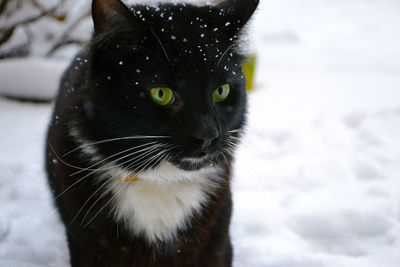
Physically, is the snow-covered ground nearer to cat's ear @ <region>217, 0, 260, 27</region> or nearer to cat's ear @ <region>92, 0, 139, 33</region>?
cat's ear @ <region>217, 0, 260, 27</region>

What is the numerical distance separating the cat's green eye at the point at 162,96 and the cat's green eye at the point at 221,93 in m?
0.18

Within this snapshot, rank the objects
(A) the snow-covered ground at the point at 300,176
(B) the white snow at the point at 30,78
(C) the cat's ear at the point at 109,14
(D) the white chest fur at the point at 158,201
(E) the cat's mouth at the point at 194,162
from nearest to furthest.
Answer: (C) the cat's ear at the point at 109,14
(E) the cat's mouth at the point at 194,162
(D) the white chest fur at the point at 158,201
(A) the snow-covered ground at the point at 300,176
(B) the white snow at the point at 30,78

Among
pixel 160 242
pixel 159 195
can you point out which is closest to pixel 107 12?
pixel 159 195

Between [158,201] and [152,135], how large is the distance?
291mm

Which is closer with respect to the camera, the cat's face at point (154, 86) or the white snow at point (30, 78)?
the cat's face at point (154, 86)

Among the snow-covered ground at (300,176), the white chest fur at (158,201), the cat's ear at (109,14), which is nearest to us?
the cat's ear at (109,14)

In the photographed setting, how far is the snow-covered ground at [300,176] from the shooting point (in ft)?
6.57

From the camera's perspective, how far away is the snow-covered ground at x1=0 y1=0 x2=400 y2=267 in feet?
6.57

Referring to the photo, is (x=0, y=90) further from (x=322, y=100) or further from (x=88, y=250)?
(x=322, y=100)

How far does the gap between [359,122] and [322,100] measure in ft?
2.16

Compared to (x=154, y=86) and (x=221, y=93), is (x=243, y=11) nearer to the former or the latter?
(x=221, y=93)

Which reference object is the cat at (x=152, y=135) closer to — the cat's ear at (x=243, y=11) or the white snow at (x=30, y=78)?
the cat's ear at (x=243, y=11)

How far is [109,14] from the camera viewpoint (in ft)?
4.34

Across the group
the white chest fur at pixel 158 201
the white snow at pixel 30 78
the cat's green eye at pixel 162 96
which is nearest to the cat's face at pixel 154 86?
the cat's green eye at pixel 162 96
